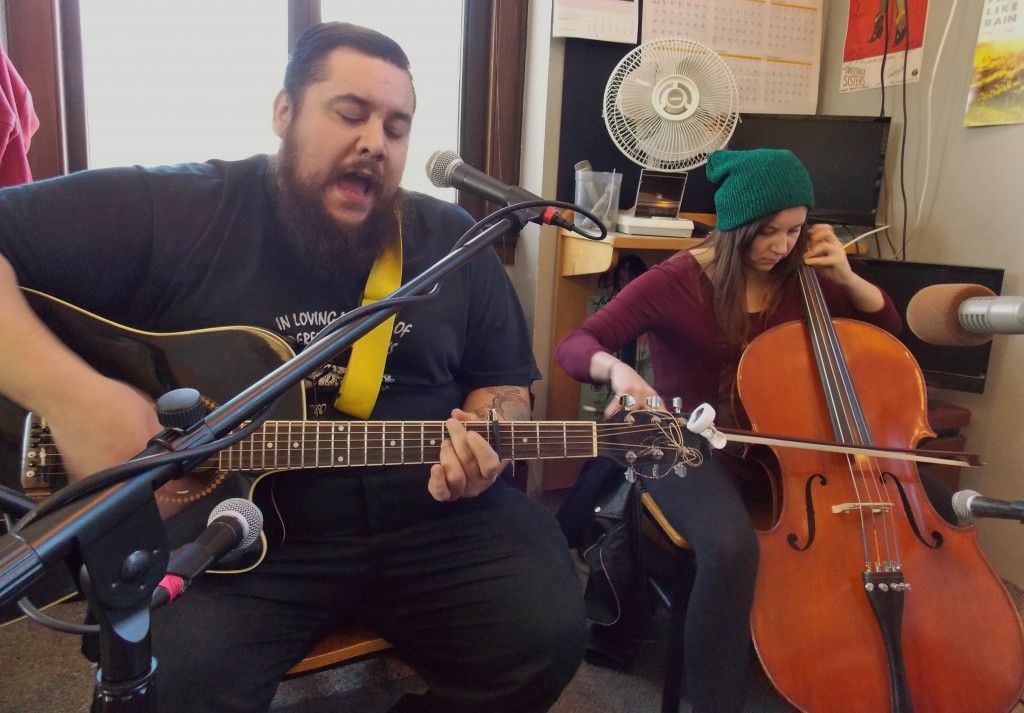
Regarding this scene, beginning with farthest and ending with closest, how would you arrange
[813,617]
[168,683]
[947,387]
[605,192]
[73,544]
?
1. [605,192]
2. [947,387]
3. [813,617]
4. [168,683]
5. [73,544]

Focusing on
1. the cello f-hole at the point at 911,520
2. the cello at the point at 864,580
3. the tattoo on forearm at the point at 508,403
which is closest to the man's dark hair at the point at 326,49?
the tattoo on forearm at the point at 508,403

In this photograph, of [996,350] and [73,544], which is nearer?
[73,544]

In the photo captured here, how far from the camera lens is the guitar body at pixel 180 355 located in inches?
39.0

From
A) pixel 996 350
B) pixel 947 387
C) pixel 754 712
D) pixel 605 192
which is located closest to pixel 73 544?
pixel 754 712

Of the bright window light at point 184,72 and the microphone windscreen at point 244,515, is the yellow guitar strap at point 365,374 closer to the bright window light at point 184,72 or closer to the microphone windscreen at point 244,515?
the microphone windscreen at point 244,515

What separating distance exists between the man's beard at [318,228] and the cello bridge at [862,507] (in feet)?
2.88

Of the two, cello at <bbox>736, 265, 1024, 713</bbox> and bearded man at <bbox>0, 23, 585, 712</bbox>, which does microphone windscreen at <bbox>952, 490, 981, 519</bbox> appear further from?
bearded man at <bbox>0, 23, 585, 712</bbox>

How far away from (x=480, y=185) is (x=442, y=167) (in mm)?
73

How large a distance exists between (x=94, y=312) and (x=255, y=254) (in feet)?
0.86

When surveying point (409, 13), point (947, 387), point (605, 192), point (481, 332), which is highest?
point (409, 13)

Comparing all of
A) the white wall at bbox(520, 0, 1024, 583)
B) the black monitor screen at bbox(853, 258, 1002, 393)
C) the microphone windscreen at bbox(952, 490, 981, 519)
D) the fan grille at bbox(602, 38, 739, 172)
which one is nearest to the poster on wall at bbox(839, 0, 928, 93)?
the white wall at bbox(520, 0, 1024, 583)

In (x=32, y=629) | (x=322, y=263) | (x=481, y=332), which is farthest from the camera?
(x=32, y=629)

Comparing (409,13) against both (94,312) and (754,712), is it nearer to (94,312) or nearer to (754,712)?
(94,312)

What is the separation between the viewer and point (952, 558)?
1091mm
